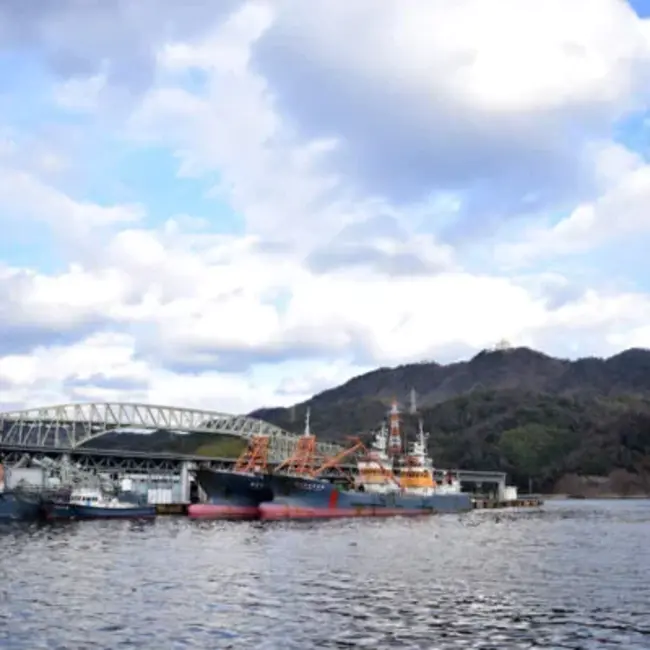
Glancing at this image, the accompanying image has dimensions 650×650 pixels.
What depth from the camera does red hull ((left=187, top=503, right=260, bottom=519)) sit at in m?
182

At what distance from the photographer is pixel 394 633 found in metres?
44.9

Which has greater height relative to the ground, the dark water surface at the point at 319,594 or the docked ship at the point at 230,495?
the docked ship at the point at 230,495

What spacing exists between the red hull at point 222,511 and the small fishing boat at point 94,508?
8.71m

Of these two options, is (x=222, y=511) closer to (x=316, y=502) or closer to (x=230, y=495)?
(x=230, y=495)

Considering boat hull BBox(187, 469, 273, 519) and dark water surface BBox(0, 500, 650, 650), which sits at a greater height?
boat hull BBox(187, 469, 273, 519)

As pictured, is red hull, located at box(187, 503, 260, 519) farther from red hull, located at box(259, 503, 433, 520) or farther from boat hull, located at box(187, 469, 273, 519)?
red hull, located at box(259, 503, 433, 520)

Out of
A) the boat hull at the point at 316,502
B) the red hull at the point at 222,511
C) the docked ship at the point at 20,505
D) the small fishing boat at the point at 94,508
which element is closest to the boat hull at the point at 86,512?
the small fishing boat at the point at 94,508

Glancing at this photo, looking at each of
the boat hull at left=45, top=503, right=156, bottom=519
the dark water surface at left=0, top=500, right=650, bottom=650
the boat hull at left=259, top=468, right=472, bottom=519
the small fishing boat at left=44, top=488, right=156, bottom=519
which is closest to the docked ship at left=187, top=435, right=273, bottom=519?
the boat hull at left=259, top=468, right=472, bottom=519

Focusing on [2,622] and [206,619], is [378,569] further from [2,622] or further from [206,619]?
→ [2,622]

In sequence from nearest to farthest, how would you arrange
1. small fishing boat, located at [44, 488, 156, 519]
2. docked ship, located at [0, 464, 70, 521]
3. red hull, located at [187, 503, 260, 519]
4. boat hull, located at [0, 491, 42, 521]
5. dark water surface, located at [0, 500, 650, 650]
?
dark water surface, located at [0, 500, 650, 650] < boat hull, located at [0, 491, 42, 521] < docked ship, located at [0, 464, 70, 521] < small fishing boat, located at [44, 488, 156, 519] < red hull, located at [187, 503, 260, 519]

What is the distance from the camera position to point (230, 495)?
7274 inches

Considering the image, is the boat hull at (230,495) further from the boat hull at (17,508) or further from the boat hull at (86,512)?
the boat hull at (17,508)

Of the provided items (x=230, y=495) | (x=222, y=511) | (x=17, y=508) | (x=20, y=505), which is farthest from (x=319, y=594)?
(x=230, y=495)

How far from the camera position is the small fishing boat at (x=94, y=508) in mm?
160375
